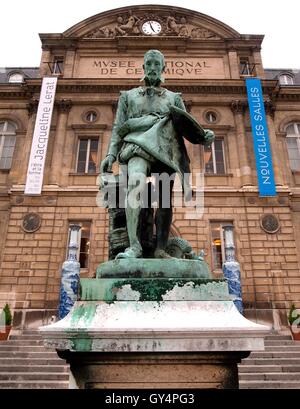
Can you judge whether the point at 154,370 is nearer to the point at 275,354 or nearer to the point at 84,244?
the point at 275,354

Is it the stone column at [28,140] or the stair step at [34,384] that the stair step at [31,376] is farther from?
the stone column at [28,140]

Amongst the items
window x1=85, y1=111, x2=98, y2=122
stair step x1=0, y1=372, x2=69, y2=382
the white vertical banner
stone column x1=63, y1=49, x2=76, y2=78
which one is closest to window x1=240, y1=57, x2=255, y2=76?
window x1=85, y1=111, x2=98, y2=122

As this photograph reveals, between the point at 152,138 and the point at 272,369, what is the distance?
732cm

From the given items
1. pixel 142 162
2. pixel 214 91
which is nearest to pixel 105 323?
pixel 142 162

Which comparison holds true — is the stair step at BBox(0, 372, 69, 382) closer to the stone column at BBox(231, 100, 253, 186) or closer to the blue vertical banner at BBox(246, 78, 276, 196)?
the blue vertical banner at BBox(246, 78, 276, 196)

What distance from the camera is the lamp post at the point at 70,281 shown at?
1246cm

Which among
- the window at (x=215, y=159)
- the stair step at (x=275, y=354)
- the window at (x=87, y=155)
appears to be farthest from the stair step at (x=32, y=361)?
the window at (x=215, y=159)

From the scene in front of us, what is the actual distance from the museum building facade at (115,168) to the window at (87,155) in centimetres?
5

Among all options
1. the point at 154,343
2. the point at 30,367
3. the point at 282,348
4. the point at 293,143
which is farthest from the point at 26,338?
the point at 293,143

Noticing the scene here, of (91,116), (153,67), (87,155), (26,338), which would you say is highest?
(91,116)

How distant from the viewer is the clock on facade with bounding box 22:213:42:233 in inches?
610

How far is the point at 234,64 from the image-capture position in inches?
761

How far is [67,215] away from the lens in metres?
15.8
